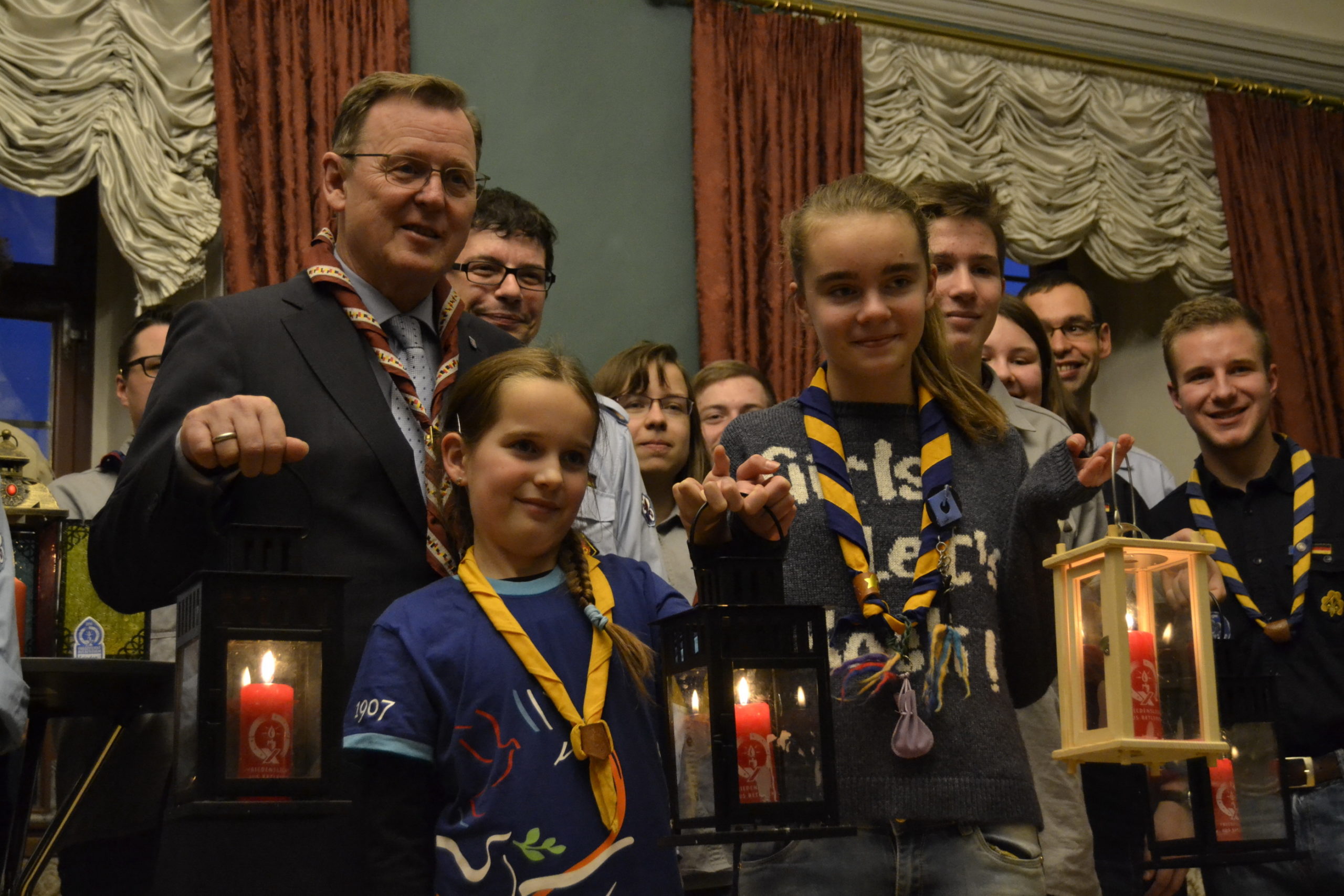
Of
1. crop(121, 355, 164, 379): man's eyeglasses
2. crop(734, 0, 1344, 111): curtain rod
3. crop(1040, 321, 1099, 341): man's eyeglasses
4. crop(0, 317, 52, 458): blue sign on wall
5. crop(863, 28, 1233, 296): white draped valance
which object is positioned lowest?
crop(121, 355, 164, 379): man's eyeglasses

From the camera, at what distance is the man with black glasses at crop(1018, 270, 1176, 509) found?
4.23m

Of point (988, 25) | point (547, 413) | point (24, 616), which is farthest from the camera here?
point (988, 25)

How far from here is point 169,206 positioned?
15.9 feet

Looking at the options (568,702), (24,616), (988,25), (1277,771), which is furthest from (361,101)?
(988,25)

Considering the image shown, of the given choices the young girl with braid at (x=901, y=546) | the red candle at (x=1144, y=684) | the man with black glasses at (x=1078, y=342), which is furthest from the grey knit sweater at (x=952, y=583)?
the man with black glasses at (x=1078, y=342)

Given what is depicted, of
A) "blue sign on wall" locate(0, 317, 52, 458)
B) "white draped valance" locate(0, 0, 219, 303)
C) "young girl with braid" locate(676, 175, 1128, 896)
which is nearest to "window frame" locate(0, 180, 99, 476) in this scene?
"blue sign on wall" locate(0, 317, 52, 458)

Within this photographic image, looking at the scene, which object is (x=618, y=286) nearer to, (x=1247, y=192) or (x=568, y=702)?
(x=1247, y=192)

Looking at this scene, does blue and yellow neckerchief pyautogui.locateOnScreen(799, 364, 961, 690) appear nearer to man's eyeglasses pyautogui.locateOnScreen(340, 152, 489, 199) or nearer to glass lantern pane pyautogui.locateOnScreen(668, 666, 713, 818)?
glass lantern pane pyautogui.locateOnScreen(668, 666, 713, 818)

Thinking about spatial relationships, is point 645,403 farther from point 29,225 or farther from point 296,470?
point 29,225

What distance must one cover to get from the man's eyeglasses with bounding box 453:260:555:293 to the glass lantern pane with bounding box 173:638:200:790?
5.13ft

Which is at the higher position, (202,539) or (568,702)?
(202,539)

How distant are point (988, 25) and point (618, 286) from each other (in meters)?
2.11

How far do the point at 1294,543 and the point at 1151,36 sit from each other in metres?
3.96

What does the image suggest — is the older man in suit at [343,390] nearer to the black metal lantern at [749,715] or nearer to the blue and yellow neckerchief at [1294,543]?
the black metal lantern at [749,715]
